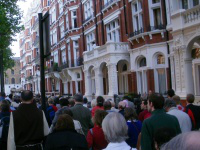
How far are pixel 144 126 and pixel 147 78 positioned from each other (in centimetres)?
1533

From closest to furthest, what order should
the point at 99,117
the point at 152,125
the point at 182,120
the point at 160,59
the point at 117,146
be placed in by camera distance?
the point at 117,146 → the point at 152,125 → the point at 99,117 → the point at 182,120 → the point at 160,59

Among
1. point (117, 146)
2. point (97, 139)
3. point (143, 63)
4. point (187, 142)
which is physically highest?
point (143, 63)

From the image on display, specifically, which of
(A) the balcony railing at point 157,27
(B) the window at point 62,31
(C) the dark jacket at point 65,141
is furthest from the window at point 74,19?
(C) the dark jacket at point 65,141

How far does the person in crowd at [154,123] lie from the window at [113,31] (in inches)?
794

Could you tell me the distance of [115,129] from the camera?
4.01 m

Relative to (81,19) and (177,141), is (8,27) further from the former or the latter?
(177,141)

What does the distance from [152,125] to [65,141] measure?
1.29 metres

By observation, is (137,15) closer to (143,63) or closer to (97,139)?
(143,63)

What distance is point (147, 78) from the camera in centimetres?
1950

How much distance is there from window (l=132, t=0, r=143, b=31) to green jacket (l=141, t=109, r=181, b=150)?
1573cm

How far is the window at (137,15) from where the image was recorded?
2025cm

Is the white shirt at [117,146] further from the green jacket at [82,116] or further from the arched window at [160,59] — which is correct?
the arched window at [160,59]

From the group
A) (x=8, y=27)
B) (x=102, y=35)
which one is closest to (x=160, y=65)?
(x=102, y=35)

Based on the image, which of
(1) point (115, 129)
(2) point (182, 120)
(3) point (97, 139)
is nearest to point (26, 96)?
(3) point (97, 139)
